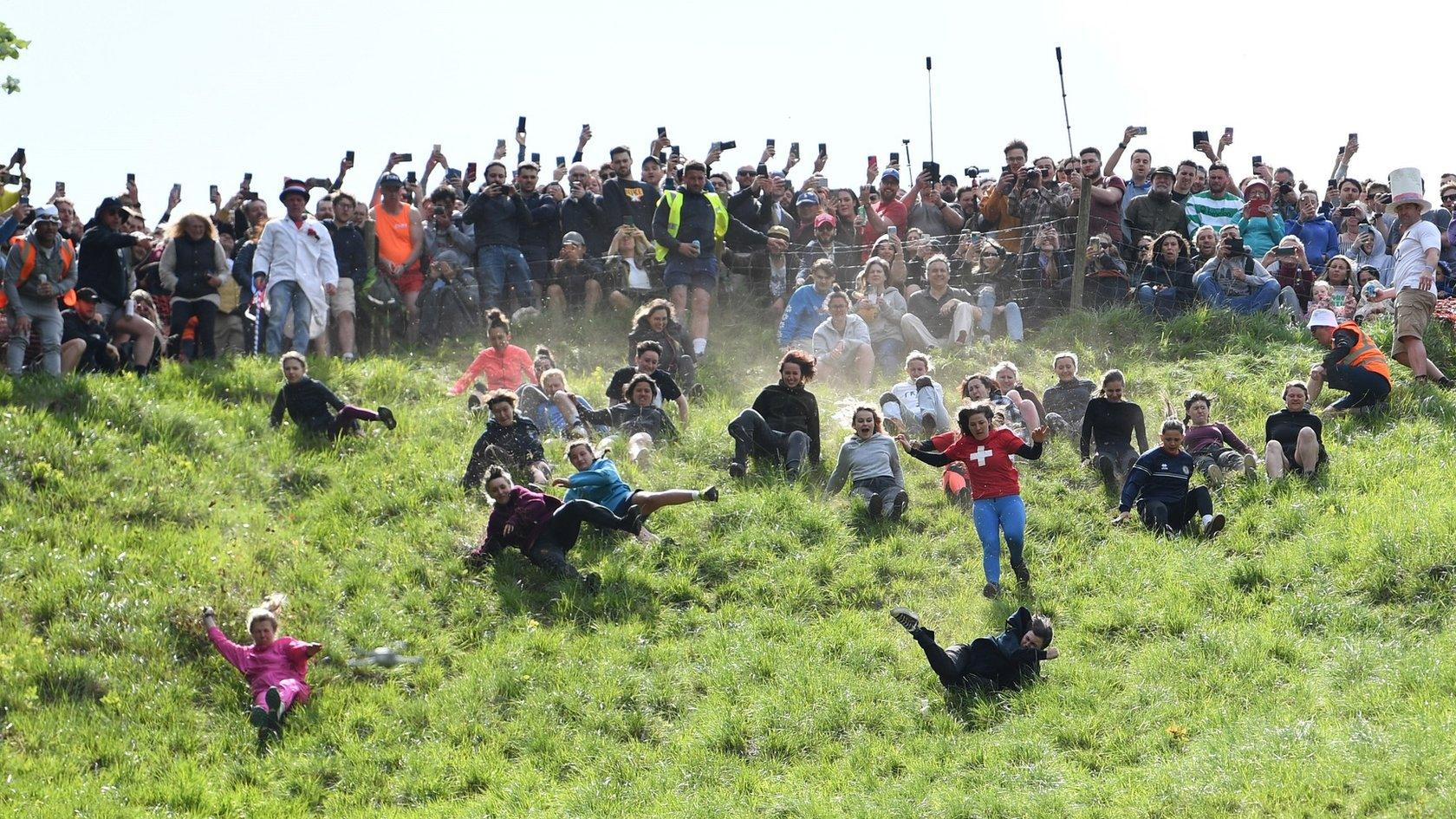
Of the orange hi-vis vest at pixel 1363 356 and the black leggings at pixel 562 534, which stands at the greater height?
the orange hi-vis vest at pixel 1363 356

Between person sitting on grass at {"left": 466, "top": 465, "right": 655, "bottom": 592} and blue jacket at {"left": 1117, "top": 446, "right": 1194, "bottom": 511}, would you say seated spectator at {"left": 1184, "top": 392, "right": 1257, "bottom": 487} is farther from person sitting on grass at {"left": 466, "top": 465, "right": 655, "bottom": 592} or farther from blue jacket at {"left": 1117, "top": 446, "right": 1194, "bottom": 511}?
person sitting on grass at {"left": 466, "top": 465, "right": 655, "bottom": 592}

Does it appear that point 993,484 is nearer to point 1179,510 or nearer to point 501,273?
point 1179,510

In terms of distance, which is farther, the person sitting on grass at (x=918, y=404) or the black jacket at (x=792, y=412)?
the person sitting on grass at (x=918, y=404)

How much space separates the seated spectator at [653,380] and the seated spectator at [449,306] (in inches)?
123

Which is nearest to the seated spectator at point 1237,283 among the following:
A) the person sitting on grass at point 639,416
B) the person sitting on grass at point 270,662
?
the person sitting on grass at point 639,416

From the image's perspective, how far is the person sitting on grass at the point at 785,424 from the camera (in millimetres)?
15289

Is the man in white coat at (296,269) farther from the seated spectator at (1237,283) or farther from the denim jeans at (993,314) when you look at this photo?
the seated spectator at (1237,283)

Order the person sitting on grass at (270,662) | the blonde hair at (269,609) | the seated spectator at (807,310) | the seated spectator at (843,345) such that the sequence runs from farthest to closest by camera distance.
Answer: the seated spectator at (807,310) < the seated spectator at (843,345) < the blonde hair at (269,609) < the person sitting on grass at (270,662)

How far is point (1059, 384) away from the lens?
54.1 feet

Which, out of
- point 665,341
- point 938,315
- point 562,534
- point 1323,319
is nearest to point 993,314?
point 938,315

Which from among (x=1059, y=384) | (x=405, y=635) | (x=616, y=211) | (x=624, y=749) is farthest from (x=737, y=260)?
(x=624, y=749)

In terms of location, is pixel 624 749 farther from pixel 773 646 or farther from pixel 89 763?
pixel 89 763

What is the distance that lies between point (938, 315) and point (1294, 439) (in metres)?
5.28

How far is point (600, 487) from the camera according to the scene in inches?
552
